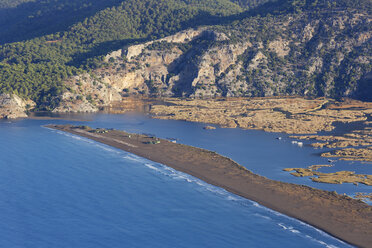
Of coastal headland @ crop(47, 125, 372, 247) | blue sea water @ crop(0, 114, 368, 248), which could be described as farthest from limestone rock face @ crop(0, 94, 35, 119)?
coastal headland @ crop(47, 125, 372, 247)

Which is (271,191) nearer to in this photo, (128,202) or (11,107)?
(128,202)

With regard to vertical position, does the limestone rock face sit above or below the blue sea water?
above

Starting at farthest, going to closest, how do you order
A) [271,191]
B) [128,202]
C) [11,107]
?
[11,107]
[271,191]
[128,202]

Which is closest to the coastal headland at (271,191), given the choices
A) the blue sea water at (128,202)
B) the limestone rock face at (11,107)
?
the blue sea water at (128,202)

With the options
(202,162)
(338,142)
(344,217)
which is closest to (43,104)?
(202,162)

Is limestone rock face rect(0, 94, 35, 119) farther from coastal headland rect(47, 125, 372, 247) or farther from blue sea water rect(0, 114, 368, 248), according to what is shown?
coastal headland rect(47, 125, 372, 247)

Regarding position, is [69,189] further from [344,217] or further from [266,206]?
[344,217]

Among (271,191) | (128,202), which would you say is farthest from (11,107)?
(271,191)
